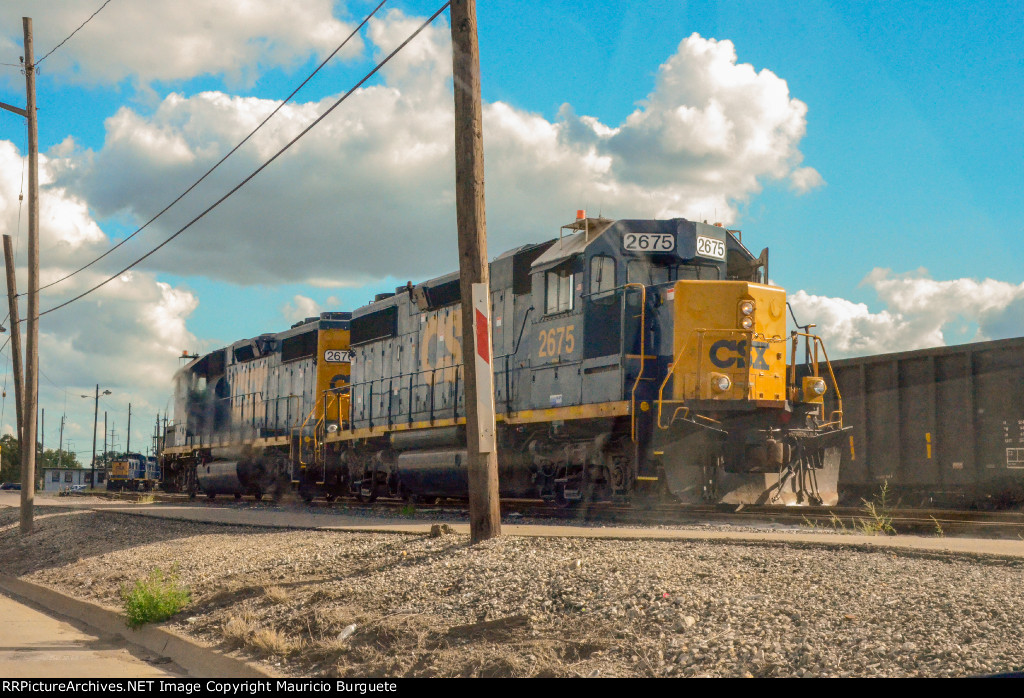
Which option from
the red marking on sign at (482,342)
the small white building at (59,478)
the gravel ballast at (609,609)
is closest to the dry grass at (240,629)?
the gravel ballast at (609,609)

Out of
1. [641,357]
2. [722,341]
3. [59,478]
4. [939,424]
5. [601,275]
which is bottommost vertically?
[59,478]

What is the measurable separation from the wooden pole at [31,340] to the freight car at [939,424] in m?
13.6

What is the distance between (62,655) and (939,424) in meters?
12.6

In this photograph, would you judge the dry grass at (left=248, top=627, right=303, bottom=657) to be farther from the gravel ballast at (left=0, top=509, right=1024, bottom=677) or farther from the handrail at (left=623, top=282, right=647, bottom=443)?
the handrail at (left=623, top=282, right=647, bottom=443)

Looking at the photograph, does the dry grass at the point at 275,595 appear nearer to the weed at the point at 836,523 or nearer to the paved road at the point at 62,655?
the paved road at the point at 62,655

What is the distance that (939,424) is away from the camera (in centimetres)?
1524

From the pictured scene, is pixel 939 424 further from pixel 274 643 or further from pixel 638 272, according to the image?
pixel 274 643

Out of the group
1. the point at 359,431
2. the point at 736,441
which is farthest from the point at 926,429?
the point at 359,431

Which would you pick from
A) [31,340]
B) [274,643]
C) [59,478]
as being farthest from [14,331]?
[59,478]

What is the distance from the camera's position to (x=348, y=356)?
23.4 metres

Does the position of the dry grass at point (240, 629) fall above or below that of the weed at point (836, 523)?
below

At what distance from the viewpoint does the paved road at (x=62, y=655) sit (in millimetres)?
6648

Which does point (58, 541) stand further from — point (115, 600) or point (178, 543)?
point (115, 600)
